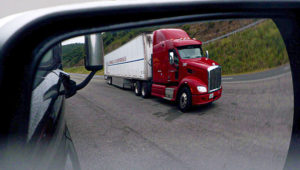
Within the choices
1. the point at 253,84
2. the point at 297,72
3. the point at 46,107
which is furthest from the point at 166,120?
the point at 297,72

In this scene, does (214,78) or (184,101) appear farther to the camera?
(184,101)

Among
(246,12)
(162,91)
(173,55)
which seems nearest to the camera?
(246,12)

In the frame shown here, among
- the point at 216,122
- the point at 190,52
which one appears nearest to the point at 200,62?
the point at 190,52

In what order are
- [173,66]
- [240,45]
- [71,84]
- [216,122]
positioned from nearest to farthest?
[71,84] < [240,45] < [216,122] < [173,66]

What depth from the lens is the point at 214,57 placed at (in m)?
1.52

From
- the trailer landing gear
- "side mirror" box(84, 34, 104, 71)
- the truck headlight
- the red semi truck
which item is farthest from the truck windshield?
"side mirror" box(84, 34, 104, 71)

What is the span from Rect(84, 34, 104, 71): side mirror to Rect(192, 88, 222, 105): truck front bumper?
76 cm

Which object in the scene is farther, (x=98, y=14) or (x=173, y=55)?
(x=173, y=55)

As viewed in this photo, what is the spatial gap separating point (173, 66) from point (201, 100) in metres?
0.44

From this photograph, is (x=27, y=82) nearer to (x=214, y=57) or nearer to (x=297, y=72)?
(x=214, y=57)

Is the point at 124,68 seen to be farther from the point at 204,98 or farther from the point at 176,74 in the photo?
the point at 204,98

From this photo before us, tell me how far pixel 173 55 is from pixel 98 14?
962 millimetres

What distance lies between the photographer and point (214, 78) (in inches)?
58.4

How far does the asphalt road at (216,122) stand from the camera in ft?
4.96
